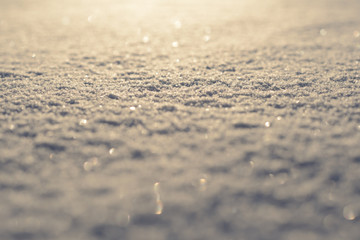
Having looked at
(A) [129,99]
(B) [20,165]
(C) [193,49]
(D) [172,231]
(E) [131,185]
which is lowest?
(D) [172,231]

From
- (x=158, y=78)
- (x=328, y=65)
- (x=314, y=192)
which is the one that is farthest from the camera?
(x=328, y=65)

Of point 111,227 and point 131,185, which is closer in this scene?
point 111,227

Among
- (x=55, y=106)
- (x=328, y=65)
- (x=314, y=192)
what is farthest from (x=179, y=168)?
(x=328, y=65)

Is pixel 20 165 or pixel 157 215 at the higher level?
pixel 20 165

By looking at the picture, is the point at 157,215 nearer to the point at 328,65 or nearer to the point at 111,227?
the point at 111,227

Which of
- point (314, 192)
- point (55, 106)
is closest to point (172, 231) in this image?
point (314, 192)

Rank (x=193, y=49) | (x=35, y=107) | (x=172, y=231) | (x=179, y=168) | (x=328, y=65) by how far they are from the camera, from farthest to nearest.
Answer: (x=193, y=49) < (x=328, y=65) < (x=35, y=107) < (x=179, y=168) < (x=172, y=231)
